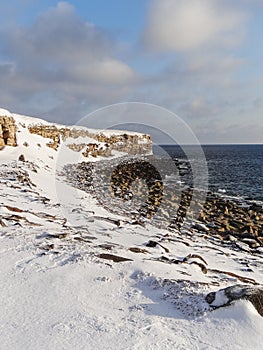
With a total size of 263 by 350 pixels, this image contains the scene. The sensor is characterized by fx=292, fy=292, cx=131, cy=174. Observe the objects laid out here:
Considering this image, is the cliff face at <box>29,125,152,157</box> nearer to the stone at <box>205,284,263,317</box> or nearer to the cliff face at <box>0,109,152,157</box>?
the cliff face at <box>0,109,152,157</box>

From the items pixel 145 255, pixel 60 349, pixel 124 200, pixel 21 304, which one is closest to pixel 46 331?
pixel 60 349

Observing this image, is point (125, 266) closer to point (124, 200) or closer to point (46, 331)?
point (46, 331)

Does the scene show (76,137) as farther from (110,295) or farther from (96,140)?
(110,295)

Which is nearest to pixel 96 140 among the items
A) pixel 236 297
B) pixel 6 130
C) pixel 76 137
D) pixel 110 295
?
pixel 76 137

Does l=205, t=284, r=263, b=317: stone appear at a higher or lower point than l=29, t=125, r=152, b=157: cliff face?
lower

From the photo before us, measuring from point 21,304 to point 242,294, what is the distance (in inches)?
141

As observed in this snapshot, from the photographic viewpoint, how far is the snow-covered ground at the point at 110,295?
→ 13.3ft

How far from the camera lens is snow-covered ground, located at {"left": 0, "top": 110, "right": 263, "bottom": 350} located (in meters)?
4.06

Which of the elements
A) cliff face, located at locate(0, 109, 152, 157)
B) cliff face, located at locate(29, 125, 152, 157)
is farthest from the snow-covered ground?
cliff face, located at locate(29, 125, 152, 157)

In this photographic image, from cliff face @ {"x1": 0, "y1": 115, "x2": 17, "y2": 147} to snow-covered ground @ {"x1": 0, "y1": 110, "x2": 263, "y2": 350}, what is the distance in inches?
943

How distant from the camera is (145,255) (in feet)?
24.7

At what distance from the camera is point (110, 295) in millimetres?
5152

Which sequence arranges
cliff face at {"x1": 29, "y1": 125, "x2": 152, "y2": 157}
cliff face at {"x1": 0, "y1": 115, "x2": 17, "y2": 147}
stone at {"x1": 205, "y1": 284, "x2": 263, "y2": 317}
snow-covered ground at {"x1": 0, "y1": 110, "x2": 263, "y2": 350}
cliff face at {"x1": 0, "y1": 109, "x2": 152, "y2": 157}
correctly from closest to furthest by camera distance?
snow-covered ground at {"x1": 0, "y1": 110, "x2": 263, "y2": 350} < stone at {"x1": 205, "y1": 284, "x2": 263, "y2": 317} < cliff face at {"x1": 0, "y1": 115, "x2": 17, "y2": 147} < cliff face at {"x1": 0, "y1": 109, "x2": 152, "y2": 157} < cliff face at {"x1": 29, "y1": 125, "x2": 152, "y2": 157}

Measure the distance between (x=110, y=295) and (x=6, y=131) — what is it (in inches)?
1179
